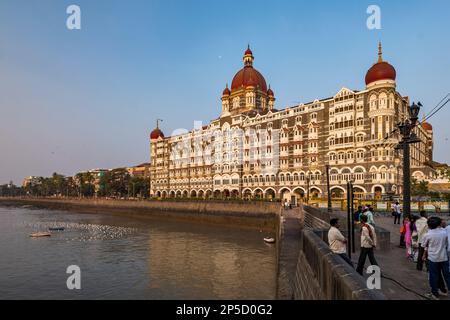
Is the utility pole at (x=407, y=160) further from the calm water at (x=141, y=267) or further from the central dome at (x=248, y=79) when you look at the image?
the central dome at (x=248, y=79)

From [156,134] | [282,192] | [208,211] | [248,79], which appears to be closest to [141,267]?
[208,211]

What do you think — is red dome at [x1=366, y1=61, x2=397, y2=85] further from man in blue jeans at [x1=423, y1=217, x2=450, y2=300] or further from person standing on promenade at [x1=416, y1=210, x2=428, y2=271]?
man in blue jeans at [x1=423, y1=217, x2=450, y2=300]

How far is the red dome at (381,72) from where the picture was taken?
49.1 m

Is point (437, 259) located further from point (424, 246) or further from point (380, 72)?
point (380, 72)

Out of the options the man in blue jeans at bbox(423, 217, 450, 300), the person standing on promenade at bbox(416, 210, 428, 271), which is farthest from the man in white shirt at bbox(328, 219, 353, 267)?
the person standing on promenade at bbox(416, 210, 428, 271)

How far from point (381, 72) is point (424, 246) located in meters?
49.3

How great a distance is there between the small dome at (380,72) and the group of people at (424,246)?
145 ft

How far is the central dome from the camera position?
264 feet

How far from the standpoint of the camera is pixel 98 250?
3039cm

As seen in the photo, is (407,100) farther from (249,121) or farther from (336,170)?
(249,121)
